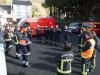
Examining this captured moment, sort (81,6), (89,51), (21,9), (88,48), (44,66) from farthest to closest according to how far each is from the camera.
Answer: (21,9)
(81,6)
(44,66)
(89,51)
(88,48)

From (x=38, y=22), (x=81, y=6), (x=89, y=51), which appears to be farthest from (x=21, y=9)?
(x=89, y=51)

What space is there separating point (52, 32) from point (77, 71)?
41.7 ft

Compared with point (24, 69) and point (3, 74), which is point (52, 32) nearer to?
point (24, 69)

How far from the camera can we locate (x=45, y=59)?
17234 mm

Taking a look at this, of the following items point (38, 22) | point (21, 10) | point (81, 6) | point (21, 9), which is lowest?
point (21, 10)

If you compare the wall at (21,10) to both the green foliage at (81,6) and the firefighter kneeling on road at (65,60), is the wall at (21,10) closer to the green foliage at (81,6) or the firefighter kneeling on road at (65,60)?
the green foliage at (81,6)

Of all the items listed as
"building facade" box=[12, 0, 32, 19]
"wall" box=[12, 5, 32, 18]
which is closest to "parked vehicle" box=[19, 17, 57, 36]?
"building facade" box=[12, 0, 32, 19]

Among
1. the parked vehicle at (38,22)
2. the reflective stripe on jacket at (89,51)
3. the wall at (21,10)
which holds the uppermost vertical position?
the reflective stripe on jacket at (89,51)

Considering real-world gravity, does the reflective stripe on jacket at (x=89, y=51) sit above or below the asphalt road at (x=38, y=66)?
above

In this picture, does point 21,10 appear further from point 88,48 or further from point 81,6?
point 88,48

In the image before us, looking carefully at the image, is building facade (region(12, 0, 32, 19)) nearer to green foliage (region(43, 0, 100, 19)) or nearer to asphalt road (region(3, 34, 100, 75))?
green foliage (region(43, 0, 100, 19))

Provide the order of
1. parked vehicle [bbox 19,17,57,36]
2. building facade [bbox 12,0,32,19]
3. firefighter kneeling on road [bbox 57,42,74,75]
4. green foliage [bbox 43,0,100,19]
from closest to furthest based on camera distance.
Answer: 1. firefighter kneeling on road [bbox 57,42,74,75]
2. parked vehicle [bbox 19,17,57,36]
3. green foliage [bbox 43,0,100,19]
4. building facade [bbox 12,0,32,19]

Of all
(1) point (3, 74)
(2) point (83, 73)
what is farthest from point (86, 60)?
(1) point (3, 74)

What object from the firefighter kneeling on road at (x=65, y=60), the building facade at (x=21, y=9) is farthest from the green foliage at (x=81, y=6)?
the building facade at (x=21, y=9)
